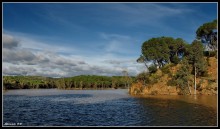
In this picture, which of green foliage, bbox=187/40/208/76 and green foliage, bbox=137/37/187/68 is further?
green foliage, bbox=137/37/187/68

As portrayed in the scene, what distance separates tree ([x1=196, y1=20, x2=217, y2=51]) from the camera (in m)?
95.3

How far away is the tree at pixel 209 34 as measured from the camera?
313 ft

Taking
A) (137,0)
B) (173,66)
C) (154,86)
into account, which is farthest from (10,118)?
(173,66)

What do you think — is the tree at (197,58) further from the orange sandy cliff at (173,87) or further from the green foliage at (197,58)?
the orange sandy cliff at (173,87)

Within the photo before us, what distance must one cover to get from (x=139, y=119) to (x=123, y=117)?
252 cm

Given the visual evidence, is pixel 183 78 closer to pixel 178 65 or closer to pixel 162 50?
pixel 178 65

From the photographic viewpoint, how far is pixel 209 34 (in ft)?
324

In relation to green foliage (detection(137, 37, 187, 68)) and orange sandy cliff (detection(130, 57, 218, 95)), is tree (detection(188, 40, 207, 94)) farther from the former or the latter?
green foliage (detection(137, 37, 187, 68))

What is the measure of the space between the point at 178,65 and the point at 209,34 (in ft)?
52.8

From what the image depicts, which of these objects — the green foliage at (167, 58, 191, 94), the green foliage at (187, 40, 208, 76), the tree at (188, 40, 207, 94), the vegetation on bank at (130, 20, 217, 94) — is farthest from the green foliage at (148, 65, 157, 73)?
the tree at (188, 40, 207, 94)

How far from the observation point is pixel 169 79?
89.8m

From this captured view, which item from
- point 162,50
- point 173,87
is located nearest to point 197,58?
point 173,87

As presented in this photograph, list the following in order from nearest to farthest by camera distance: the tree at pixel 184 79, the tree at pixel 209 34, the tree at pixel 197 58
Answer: the tree at pixel 184 79 < the tree at pixel 197 58 < the tree at pixel 209 34

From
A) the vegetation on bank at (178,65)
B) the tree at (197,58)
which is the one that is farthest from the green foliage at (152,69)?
the tree at (197,58)
